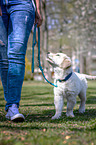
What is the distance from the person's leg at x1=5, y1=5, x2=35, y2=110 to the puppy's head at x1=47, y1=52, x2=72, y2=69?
538mm

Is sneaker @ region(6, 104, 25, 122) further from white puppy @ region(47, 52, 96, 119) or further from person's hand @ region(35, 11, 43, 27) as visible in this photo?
person's hand @ region(35, 11, 43, 27)

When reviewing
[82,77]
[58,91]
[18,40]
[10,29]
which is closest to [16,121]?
[58,91]

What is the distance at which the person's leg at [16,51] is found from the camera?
2680 millimetres

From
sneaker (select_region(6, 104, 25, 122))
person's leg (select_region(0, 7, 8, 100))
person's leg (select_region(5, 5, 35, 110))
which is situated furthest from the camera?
person's leg (select_region(0, 7, 8, 100))

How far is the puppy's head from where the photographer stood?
3012 mm

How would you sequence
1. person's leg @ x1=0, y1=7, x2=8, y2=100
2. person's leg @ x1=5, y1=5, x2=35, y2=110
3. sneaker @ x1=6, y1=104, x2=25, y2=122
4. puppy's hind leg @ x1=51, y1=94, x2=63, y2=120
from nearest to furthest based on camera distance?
1. sneaker @ x1=6, y1=104, x2=25, y2=122
2. person's leg @ x1=5, y1=5, x2=35, y2=110
3. person's leg @ x1=0, y1=7, x2=8, y2=100
4. puppy's hind leg @ x1=51, y1=94, x2=63, y2=120

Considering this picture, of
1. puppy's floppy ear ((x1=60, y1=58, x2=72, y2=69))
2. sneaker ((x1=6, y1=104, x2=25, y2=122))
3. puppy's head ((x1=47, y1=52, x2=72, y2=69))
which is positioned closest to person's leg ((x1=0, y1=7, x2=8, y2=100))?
sneaker ((x1=6, y1=104, x2=25, y2=122))

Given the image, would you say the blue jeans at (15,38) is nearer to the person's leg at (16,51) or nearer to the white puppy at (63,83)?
the person's leg at (16,51)

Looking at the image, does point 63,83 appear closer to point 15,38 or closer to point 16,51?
point 16,51

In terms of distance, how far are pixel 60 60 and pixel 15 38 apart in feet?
2.48

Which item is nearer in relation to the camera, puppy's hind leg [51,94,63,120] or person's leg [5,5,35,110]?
person's leg [5,5,35,110]

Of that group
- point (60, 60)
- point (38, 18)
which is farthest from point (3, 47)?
point (60, 60)

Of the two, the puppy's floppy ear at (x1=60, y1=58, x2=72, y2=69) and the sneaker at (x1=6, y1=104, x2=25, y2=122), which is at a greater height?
the puppy's floppy ear at (x1=60, y1=58, x2=72, y2=69)

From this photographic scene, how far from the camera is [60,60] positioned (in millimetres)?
3074
